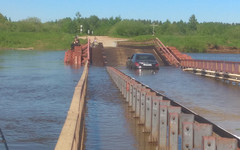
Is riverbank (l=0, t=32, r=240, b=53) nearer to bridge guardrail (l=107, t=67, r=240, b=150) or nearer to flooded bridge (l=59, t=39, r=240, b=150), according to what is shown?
flooded bridge (l=59, t=39, r=240, b=150)

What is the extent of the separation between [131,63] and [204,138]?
32400 mm

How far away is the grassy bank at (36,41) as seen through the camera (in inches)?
4985

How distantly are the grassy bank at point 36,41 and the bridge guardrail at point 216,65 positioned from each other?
289 feet

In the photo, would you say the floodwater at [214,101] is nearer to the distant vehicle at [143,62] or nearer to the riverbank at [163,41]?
the distant vehicle at [143,62]

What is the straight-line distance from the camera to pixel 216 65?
31.0 metres

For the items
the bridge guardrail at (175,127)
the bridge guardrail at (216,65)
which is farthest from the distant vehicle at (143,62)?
the bridge guardrail at (175,127)

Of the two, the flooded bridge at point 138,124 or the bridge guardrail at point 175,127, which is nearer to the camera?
the bridge guardrail at point 175,127

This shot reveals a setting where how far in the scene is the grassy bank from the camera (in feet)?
415

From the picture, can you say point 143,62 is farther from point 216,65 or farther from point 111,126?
point 111,126

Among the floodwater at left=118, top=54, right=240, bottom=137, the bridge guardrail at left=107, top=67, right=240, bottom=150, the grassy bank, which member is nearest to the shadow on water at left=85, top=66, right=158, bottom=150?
the bridge guardrail at left=107, top=67, right=240, bottom=150

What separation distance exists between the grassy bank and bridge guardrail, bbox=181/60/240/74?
88.1 metres

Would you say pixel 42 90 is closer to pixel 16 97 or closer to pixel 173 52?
pixel 16 97

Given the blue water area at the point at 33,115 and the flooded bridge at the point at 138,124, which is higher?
the flooded bridge at the point at 138,124

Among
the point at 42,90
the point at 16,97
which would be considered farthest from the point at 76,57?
the point at 16,97
